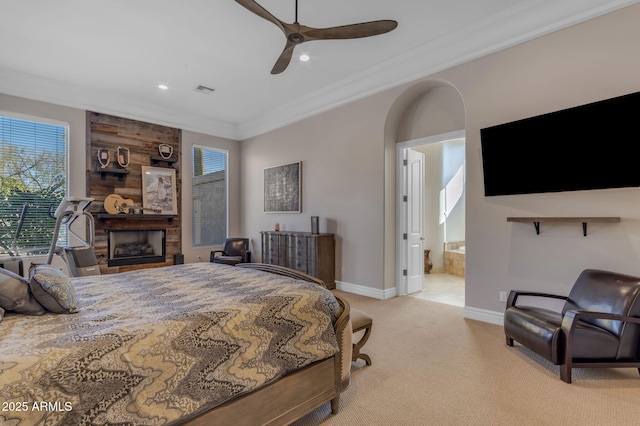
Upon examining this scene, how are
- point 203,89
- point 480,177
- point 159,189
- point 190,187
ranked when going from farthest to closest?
point 190,187
point 159,189
point 203,89
point 480,177

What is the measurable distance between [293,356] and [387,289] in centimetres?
326

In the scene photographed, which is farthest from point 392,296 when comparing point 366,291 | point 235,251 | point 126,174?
point 126,174

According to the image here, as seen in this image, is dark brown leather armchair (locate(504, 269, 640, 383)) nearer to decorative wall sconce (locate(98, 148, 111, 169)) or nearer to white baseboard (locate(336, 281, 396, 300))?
white baseboard (locate(336, 281, 396, 300))

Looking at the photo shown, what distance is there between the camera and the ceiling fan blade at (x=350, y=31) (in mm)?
2641

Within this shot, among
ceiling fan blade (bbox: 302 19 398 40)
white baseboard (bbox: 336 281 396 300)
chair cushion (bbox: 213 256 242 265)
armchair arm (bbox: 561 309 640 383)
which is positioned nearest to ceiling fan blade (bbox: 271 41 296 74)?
A: ceiling fan blade (bbox: 302 19 398 40)

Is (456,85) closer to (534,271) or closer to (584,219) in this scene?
(584,219)

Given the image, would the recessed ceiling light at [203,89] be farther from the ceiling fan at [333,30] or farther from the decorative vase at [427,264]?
the decorative vase at [427,264]

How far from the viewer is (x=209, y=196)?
7.09m

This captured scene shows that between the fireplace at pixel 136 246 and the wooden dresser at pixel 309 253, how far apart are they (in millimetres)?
2423

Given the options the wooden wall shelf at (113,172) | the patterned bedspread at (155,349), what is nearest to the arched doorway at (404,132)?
the patterned bedspread at (155,349)

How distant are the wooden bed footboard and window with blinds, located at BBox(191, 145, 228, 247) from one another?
17.8ft

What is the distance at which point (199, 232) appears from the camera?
689cm

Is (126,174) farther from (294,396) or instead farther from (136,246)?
(294,396)

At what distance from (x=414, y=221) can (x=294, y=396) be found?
3.83 meters
